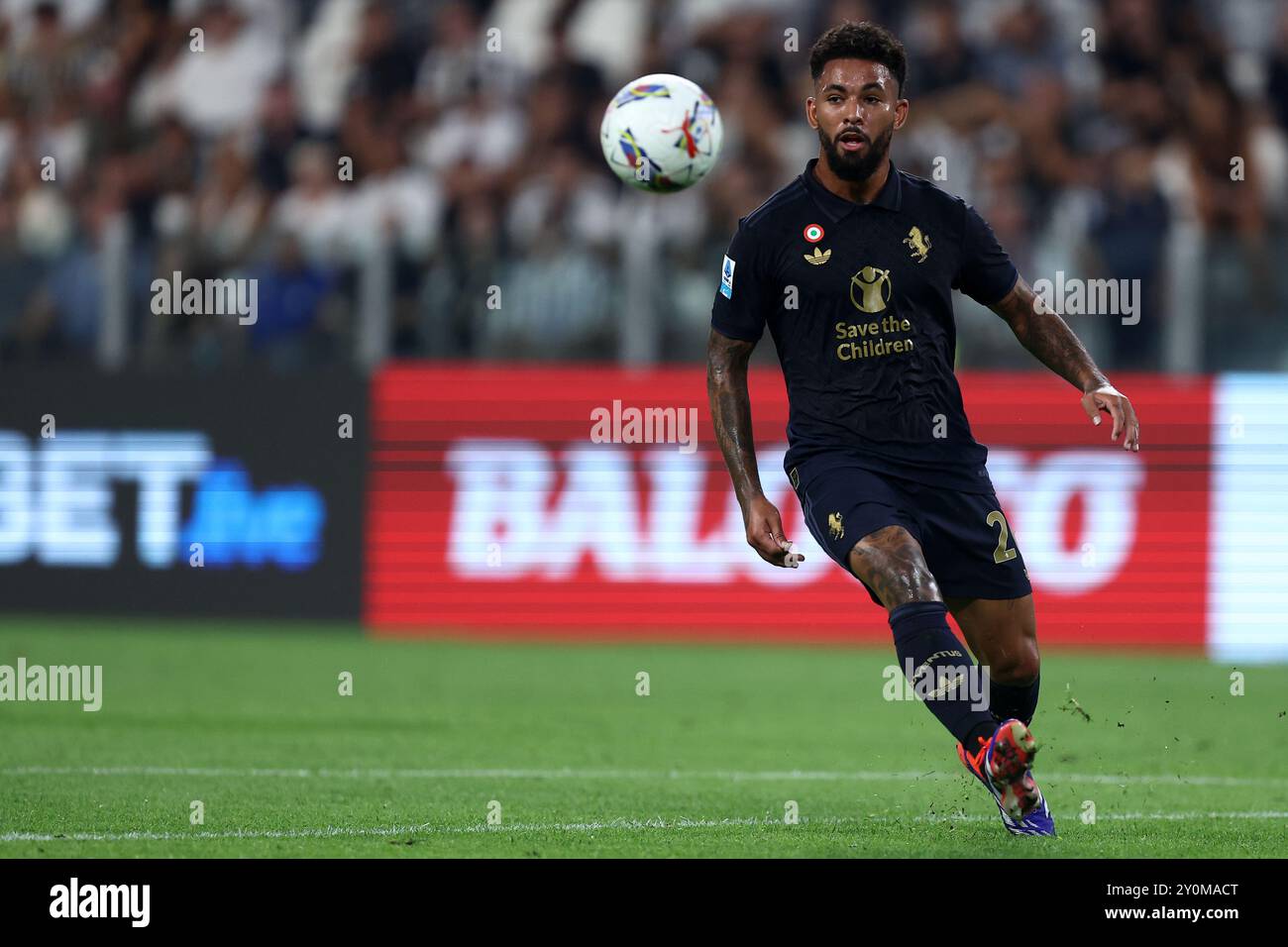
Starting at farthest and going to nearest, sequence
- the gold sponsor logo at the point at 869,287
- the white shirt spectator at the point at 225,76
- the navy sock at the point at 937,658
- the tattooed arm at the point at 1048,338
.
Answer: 1. the white shirt spectator at the point at 225,76
2. the tattooed arm at the point at 1048,338
3. the gold sponsor logo at the point at 869,287
4. the navy sock at the point at 937,658

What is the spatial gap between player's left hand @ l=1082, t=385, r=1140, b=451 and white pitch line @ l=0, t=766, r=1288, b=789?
244 cm

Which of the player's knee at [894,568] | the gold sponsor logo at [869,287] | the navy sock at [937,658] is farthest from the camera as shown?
the gold sponsor logo at [869,287]

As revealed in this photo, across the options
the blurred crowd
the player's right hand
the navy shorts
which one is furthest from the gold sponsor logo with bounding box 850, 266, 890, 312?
the blurred crowd

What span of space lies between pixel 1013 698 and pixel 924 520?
86cm

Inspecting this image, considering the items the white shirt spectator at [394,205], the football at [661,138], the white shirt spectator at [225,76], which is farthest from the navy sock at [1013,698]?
the white shirt spectator at [225,76]

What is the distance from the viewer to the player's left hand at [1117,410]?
651 cm

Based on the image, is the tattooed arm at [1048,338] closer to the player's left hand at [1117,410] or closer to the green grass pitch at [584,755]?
the player's left hand at [1117,410]

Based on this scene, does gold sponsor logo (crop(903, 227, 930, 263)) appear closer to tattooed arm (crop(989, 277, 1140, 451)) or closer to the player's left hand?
tattooed arm (crop(989, 277, 1140, 451))

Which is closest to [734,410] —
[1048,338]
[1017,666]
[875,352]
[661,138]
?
[875,352]

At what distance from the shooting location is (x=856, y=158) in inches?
264

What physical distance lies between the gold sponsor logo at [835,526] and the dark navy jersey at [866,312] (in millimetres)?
253

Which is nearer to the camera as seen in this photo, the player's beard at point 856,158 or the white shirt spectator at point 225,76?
the player's beard at point 856,158

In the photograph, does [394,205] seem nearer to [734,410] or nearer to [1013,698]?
[734,410]

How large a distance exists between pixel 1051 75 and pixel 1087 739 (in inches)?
292
